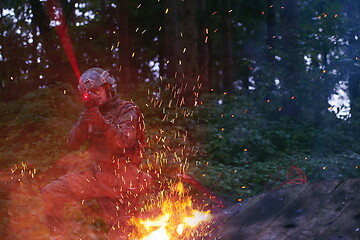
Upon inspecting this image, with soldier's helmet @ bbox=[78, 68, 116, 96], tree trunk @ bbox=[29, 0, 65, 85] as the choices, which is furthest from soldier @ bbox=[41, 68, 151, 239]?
tree trunk @ bbox=[29, 0, 65, 85]

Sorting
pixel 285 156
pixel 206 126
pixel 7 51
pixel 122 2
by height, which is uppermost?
pixel 122 2

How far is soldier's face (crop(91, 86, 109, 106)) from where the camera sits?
453 centimetres

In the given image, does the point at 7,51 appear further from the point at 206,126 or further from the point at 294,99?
the point at 294,99

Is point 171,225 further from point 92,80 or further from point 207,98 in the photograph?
point 207,98

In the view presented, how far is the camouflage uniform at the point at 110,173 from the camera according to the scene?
437 cm

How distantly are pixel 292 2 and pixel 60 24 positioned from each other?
8.51 metres

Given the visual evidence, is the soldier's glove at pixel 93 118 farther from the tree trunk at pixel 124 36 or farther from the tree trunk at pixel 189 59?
the tree trunk at pixel 124 36

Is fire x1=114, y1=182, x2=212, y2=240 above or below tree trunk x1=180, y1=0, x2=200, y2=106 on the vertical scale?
below

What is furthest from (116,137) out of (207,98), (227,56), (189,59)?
(227,56)

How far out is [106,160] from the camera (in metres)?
4.70

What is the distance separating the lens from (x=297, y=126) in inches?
497

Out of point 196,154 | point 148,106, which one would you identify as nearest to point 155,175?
point 196,154

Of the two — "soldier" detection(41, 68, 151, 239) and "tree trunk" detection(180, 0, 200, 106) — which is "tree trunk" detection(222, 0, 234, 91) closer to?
"tree trunk" detection(180, 0, 200, 106)

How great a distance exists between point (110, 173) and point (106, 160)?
0.16 meters
